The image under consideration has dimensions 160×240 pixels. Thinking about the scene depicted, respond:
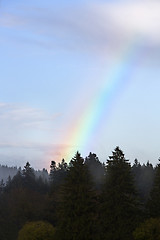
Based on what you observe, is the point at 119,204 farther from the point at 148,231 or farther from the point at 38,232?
the point at 38,232

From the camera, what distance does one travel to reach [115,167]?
46531 mm

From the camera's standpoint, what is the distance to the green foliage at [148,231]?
135ft

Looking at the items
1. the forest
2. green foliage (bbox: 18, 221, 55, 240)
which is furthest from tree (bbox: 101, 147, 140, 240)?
green foliage (bbox: 18, 221, 55, 240)

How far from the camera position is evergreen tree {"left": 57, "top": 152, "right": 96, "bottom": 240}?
44250 mm

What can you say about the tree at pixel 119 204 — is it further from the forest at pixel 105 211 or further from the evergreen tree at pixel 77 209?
the evergreen tree at pixel 77 209

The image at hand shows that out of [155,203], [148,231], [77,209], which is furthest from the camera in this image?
[155,203]

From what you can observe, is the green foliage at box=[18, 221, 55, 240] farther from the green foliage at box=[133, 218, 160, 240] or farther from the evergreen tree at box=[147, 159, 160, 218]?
the evergreen tree at box=[147, 159, 160, 218]

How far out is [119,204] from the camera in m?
44.8

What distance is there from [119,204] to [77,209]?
5179 millimetres

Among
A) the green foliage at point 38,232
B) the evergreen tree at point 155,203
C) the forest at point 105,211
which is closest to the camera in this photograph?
the forest at point 105,211

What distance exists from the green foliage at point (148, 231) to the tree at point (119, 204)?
1.95 m

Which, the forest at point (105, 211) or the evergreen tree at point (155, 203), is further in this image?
the evergreen tree at point (155, 203)

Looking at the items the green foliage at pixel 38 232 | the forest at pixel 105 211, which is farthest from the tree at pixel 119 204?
the green foliage at pixel 38 232

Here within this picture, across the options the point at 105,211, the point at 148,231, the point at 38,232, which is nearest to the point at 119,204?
the point at 105,211
